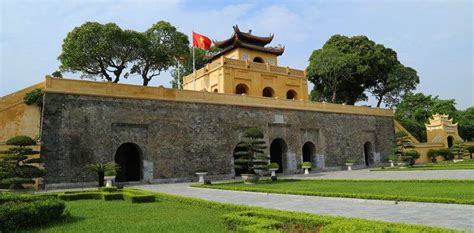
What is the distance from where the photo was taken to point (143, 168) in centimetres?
1916

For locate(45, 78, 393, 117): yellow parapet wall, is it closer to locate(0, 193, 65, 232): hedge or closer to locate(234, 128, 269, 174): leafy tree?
locate(234, 128, 269, 174): leafy tree

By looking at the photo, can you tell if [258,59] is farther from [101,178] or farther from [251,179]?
[101,178]

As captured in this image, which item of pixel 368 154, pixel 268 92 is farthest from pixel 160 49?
pixel 368 154

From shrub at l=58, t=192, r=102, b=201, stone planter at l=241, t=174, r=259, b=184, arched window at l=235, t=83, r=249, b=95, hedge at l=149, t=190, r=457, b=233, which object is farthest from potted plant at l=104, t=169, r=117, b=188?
arched window at l=235, t=83, r=249, b=95

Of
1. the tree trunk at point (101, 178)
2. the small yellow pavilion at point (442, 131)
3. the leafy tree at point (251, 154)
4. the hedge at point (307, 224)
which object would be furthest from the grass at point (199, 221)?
the small yellow pavilion at point (442, 131)

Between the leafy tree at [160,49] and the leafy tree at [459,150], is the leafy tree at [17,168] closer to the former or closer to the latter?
the leafy tree at [160,49]

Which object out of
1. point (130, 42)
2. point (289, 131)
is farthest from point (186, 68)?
point (289, 131)

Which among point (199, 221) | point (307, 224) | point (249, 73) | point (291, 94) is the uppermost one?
point (249, 73)

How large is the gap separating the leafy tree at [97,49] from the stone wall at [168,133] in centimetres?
973

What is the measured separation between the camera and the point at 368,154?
98.4ft

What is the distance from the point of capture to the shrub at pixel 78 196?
11.5 meters

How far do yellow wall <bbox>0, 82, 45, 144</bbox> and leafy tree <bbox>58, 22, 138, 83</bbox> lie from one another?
28.1ft

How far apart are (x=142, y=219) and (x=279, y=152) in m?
18.6

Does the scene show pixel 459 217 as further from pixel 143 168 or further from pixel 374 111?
pixel 374 111
